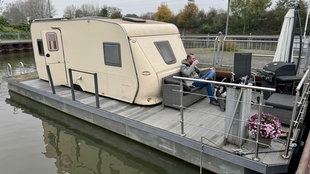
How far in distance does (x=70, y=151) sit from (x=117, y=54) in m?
2.36

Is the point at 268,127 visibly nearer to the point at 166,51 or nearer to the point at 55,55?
the point at 166,51

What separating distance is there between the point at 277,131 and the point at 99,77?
14.1 feet

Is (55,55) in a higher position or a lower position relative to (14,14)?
lower

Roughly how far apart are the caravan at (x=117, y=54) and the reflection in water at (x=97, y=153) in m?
1.03

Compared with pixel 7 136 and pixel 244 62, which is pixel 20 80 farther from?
pixel 244 62

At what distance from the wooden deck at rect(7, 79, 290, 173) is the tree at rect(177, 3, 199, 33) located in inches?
1055

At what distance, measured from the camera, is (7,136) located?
5781 mm

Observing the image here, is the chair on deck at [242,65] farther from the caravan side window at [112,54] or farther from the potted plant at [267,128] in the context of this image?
the caravan side window at [112,54]

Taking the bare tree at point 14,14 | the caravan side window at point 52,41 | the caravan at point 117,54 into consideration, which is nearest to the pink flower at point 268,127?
the caravan at point 117,54

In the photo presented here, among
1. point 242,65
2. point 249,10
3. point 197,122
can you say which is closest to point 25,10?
point 249,10

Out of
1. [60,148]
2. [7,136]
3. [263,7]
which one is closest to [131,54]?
[60,148]

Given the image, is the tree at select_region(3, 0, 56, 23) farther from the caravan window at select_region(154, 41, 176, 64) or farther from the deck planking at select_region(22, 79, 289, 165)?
the deck planking at select_region(22, 79, 289, 165)

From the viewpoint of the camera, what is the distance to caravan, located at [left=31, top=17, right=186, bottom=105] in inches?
214

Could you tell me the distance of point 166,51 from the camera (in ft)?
20.3
